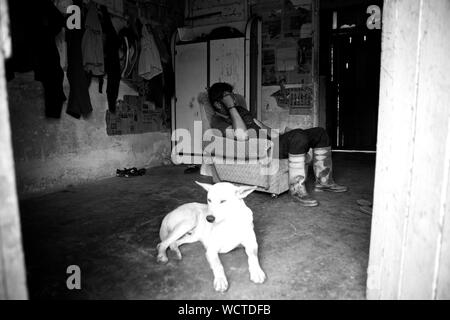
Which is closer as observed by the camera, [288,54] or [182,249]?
[182,249]

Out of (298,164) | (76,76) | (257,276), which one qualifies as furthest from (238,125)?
(76,76)

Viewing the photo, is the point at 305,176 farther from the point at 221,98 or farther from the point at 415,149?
the point at 415,149

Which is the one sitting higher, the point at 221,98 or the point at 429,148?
the point at 221,98

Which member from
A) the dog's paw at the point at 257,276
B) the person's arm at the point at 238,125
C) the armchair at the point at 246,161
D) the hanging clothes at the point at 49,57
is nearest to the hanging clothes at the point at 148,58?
the hanging clothes at the point at 49,57

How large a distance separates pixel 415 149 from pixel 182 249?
1.45 m

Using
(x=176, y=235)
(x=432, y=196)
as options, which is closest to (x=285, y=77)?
(x=176, y=235)

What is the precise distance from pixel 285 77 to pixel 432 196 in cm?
434

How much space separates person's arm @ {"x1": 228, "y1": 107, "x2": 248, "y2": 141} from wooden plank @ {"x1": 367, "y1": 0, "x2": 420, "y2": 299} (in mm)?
1988

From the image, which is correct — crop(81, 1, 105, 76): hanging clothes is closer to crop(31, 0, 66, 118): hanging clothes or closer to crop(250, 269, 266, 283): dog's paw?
crop(31, 0, 66, 118): hanging clothes

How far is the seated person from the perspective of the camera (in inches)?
123

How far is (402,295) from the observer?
4.13ft

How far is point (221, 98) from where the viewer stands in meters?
3.36

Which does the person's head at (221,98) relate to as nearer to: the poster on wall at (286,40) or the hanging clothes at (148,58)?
the hanging clothes at (148,58)

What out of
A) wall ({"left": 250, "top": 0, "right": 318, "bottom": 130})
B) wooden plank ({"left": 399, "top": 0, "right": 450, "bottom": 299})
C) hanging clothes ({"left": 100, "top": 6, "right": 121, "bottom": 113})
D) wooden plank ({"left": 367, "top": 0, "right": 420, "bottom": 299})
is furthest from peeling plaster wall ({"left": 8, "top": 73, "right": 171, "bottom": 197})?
wooden plank ({"left": 399, "top": 0, "right": 450, "bottom": 299})
